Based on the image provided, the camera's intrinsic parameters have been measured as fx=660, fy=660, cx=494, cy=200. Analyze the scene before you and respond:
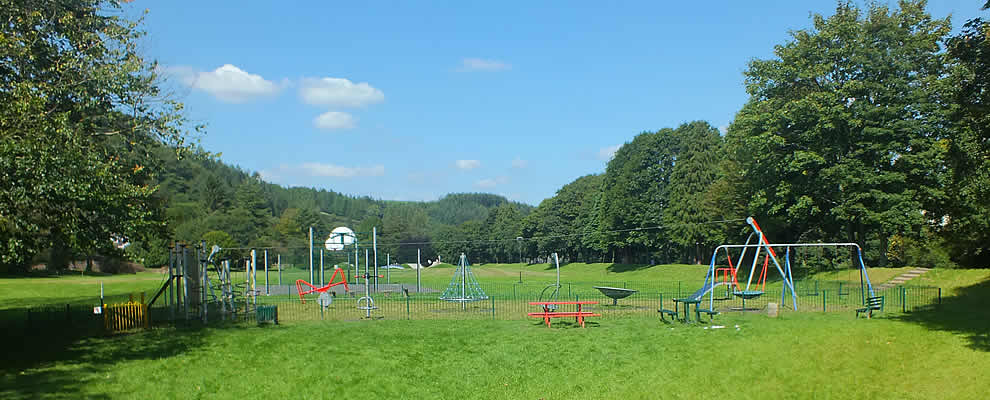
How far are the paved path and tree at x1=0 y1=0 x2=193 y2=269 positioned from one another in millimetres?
30593

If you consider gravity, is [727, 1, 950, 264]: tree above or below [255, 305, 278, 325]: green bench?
above

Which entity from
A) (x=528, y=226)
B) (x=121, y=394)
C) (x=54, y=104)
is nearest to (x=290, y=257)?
(x=528, y=226)

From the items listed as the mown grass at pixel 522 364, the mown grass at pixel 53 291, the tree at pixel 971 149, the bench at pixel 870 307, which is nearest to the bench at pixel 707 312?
the mown grass at pixel 522 364

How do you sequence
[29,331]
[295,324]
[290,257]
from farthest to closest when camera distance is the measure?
[290,257]
[295,324]
[29,331]

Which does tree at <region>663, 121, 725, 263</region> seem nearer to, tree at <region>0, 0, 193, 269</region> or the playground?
the playground

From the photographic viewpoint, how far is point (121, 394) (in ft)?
39.5

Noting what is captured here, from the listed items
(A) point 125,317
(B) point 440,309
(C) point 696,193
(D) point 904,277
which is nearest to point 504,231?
(C) point 696,193

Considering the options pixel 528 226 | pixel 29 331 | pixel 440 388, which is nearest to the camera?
pixel 440 388

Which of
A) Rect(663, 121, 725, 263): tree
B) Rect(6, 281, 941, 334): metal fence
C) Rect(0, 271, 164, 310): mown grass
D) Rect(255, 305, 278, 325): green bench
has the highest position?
Rect(663, 121, 725, 263): tree

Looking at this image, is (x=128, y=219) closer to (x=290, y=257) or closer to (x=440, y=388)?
(x=440, y=388)

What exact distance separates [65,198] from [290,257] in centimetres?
5299

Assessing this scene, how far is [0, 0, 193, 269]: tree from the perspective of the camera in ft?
43.9

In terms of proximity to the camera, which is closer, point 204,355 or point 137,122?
point 204,355

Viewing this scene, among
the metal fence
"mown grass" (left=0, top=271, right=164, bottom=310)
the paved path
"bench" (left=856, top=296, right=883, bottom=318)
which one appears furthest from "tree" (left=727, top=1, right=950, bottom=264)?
"mown grass" (left=0, top=271, right=164, bottom=310)
